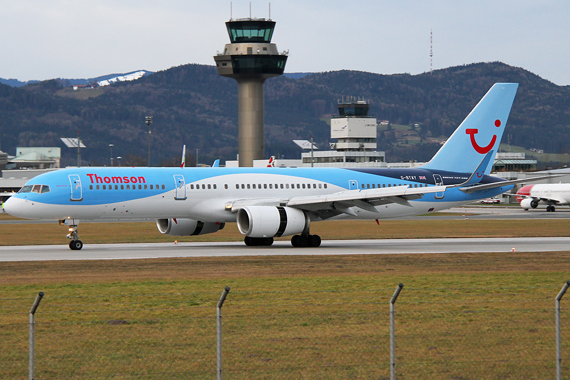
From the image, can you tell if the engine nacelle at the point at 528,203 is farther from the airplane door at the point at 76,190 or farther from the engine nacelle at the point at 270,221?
the airplane door at the point at 76,190

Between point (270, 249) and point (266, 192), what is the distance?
3.97 m

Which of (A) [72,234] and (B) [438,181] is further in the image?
(B) [438,181]

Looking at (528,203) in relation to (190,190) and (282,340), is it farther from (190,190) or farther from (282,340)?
(282,340)

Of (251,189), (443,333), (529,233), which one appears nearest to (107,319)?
(443,333)

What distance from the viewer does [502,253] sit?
35.8m

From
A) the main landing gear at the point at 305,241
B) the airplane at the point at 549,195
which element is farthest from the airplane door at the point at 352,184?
the airplane at the point at 549,195

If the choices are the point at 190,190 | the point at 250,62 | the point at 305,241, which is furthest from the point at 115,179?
the point at 250,62

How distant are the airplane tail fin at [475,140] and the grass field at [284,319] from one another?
51.9ft

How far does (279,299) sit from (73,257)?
16.1 metres

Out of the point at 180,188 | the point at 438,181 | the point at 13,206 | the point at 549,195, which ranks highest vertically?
the point at 438,181

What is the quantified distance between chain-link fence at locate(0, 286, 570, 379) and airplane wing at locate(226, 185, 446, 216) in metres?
17.3

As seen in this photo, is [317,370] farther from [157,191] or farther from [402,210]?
[402,210]

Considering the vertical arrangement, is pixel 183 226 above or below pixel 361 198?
below

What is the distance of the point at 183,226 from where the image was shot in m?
41.2
